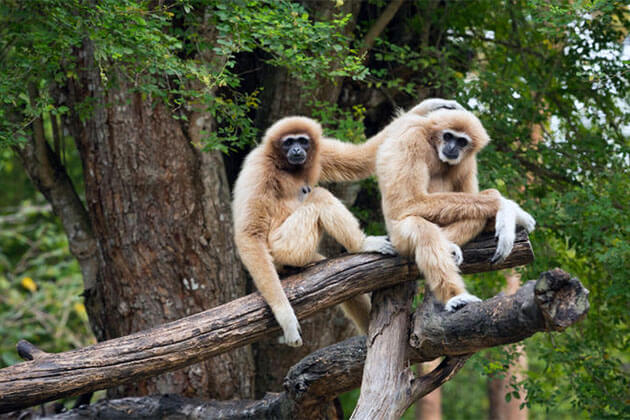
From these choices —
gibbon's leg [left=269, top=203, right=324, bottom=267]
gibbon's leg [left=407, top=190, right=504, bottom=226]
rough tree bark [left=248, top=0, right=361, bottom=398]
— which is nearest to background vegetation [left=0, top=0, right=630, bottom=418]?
rough tree bark [left=248, top=0, right=361, bottom=398]

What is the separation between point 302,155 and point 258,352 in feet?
9.80

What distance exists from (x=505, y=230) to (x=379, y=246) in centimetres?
92

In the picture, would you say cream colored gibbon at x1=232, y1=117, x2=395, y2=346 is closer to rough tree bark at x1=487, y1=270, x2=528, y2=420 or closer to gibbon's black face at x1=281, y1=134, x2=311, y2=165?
gibbon's black face at x1=281, y1=134, x2=311, y2=165

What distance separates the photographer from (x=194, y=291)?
21.1 ft

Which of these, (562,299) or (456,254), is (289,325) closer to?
(456,254)

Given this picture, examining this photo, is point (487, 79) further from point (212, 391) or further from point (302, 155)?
point (212, 391)

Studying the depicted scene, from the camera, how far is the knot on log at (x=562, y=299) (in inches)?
130

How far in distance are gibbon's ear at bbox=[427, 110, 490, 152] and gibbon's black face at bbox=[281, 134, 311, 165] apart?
3.54 ft

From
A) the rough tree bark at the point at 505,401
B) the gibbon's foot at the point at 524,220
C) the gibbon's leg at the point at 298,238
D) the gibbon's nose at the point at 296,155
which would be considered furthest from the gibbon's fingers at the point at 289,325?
the rough tree bark at the point at 505,401

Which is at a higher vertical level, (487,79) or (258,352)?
(487,79)

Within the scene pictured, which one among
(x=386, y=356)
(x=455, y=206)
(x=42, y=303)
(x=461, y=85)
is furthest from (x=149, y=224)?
(x=42, y=303)

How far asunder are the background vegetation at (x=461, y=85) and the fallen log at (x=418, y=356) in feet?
5.09

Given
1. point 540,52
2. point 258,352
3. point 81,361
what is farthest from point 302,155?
point 540,52

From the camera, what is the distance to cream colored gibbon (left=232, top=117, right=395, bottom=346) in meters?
4.77
